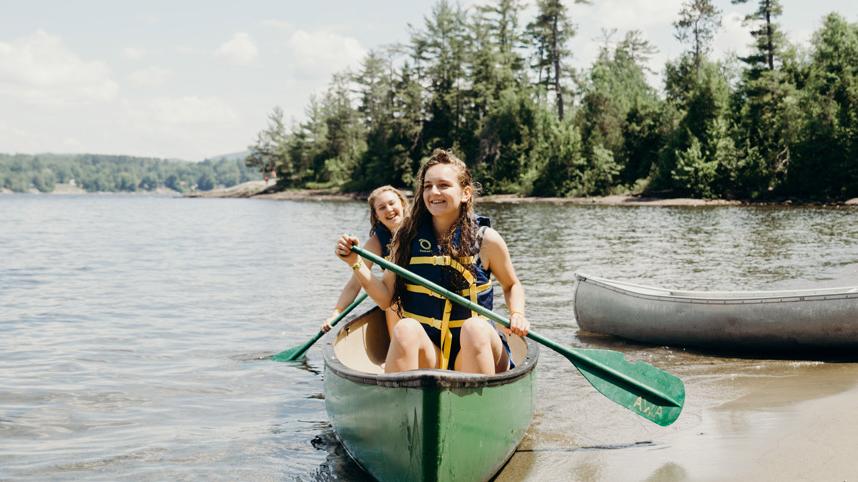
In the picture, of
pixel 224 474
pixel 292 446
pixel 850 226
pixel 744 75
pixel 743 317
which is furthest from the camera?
pixel 744 75

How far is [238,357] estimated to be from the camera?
23.7 feet

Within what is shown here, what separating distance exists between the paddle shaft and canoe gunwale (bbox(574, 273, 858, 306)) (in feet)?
8.08

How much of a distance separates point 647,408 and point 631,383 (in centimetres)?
24

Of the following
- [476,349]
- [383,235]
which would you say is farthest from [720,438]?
[383,235]

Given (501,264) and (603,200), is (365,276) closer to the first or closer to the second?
(501,264)

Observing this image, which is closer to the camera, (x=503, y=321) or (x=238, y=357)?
(x=503, y=321)

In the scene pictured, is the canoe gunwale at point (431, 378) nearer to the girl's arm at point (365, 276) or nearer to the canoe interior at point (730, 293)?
the girl's arm at point (365, 276)

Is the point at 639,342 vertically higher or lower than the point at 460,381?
lower

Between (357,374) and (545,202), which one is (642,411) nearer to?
(357,374)

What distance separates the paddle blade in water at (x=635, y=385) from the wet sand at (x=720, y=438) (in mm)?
228

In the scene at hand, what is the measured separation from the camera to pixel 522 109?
154 ft

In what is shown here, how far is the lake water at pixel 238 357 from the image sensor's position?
466 centimetres

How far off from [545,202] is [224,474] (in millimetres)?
36856

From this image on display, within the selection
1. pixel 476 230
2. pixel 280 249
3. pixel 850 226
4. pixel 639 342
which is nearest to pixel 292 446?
pixel 476 230
